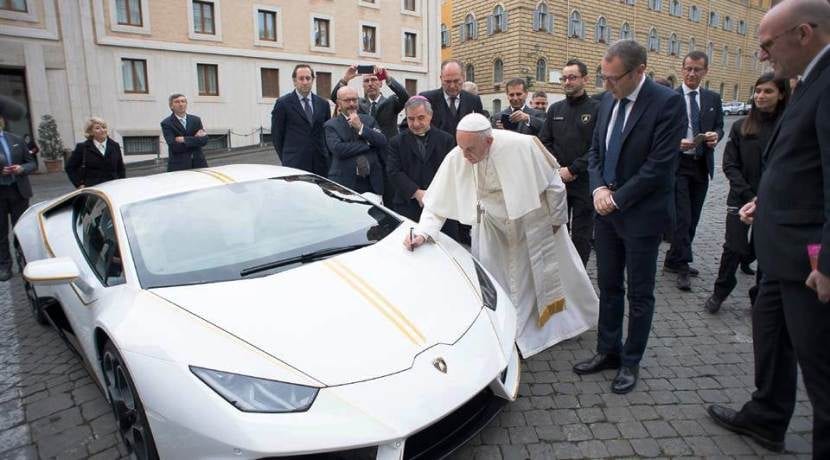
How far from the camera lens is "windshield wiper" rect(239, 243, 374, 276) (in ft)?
8.48

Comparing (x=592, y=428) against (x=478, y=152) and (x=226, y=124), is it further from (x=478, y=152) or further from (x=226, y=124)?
(x=226, y=124)

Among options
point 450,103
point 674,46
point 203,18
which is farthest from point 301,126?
point 674,46

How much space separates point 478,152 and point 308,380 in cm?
180

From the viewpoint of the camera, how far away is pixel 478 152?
3.20 m

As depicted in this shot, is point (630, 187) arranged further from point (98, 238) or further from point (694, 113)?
point (98, 238)

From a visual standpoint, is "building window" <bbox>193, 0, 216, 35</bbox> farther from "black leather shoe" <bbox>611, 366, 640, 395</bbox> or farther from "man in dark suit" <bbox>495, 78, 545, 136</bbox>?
"black leather shoe" <bbox>611, 366, 640, 395</bbox>

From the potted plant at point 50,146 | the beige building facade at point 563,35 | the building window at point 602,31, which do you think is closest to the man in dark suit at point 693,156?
the potted plant at point 50,146

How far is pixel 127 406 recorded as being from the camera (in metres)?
2.45

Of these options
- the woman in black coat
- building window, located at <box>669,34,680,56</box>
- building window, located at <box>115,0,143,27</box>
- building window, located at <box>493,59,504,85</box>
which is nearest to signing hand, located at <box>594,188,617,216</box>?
the woman in black coat

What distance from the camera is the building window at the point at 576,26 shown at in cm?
4422

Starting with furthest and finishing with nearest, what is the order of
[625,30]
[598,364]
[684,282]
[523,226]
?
1. [625,30]
2. [684,282]
3. [523,226]
4. [598,364]

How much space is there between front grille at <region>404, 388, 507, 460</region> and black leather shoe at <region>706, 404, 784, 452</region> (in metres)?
1.18

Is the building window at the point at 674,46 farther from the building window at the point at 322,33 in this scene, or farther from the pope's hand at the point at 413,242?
the pope's hand at the point at 413,242

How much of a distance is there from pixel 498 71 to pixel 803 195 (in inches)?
1706
